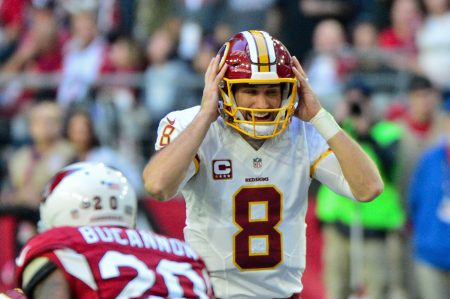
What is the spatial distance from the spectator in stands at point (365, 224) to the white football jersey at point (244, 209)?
3548mm

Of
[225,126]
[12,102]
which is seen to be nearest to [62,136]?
[12,102]

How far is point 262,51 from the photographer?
4754mm

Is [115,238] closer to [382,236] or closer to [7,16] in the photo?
[382,236]

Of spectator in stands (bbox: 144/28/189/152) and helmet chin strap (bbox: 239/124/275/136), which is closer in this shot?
helmet chin strap (bbox: 239/124/275/136)

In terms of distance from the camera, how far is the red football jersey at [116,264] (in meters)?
3.89

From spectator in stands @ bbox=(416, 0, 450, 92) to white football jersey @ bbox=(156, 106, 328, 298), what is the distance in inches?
193

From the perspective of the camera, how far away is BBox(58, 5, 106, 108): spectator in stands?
11367 millimetres

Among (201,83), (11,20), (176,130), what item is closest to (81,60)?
(201,83)

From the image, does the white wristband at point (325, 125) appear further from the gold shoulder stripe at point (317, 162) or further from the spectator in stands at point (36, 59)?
the spectator in stands at point (36, 59)

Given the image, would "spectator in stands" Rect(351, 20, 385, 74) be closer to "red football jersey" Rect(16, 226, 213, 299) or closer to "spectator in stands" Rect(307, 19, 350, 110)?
"spectator in stands" Rect(307, 19, 350, 110)

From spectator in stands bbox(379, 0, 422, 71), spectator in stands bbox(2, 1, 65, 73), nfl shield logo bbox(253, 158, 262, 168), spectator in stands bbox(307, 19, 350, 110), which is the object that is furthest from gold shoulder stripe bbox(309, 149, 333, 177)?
spectator in stands bbox(2, 1, 65, 73)

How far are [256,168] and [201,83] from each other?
19.5 feet

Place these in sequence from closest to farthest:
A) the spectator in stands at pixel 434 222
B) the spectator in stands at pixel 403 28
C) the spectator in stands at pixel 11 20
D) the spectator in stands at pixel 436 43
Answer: the spectator in stands at pixel 434 222 < the spectator in stands at pixel 436 43 < the spectator in stands at pixel 403 28 < the spectator in stands at pixel 11 20

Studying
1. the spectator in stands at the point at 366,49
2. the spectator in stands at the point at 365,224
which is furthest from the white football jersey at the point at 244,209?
the spectator in stands at the point at 366,49
